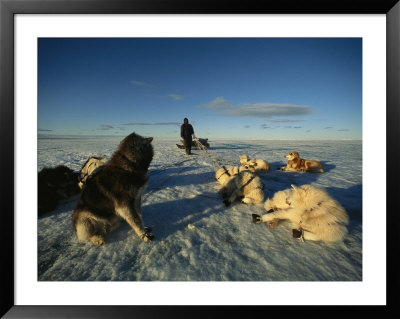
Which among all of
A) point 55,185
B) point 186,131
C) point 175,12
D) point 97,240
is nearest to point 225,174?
point 97,240

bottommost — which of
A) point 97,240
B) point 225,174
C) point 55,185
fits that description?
point 97,240

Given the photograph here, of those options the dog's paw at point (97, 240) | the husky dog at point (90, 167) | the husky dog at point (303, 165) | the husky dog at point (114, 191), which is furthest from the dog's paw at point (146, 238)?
the husky dog at point (303, 165)

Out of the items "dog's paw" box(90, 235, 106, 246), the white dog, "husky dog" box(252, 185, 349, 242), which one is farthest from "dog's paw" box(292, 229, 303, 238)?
"dog's paw" box(90, 235, 106, 246)

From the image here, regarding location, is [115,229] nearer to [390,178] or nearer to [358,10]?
[390,178]

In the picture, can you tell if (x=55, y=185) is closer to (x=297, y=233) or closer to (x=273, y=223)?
(x=273, y=223)

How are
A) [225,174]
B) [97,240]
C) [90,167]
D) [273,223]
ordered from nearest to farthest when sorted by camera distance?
[97,240] < [273,223] < [90,167] < [225,174]

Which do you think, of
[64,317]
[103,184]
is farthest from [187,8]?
[64,317]
